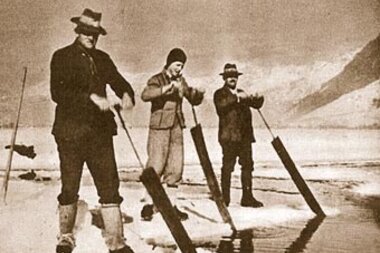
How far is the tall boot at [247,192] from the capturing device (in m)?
4.08

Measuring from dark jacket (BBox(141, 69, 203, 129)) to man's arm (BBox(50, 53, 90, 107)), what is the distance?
18.6 inches

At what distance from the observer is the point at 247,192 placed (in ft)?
13.4

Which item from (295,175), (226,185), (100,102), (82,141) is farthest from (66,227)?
(295,175)

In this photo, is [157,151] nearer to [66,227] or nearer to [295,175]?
[66,227]

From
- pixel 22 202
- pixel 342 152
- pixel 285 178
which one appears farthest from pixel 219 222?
pixel 22 202

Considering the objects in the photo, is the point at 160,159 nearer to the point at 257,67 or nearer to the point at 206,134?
the point at 206,134

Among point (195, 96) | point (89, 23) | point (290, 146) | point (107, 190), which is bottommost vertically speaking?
point (107, 190)

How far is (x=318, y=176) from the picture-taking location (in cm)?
422

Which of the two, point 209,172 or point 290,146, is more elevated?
point 290,146

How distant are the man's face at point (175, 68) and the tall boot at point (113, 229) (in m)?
0.87

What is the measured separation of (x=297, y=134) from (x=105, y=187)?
131 centimetres

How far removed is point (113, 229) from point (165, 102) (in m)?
0.82

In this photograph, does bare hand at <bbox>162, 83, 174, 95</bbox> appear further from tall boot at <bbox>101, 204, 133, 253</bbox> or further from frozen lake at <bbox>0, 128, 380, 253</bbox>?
tall boot at <bbox>101, 204, 133, 253</bbox>

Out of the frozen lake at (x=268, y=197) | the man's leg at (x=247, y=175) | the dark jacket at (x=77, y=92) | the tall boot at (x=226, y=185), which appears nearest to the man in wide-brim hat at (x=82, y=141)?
the dark jacket at (x=77, y=92)
